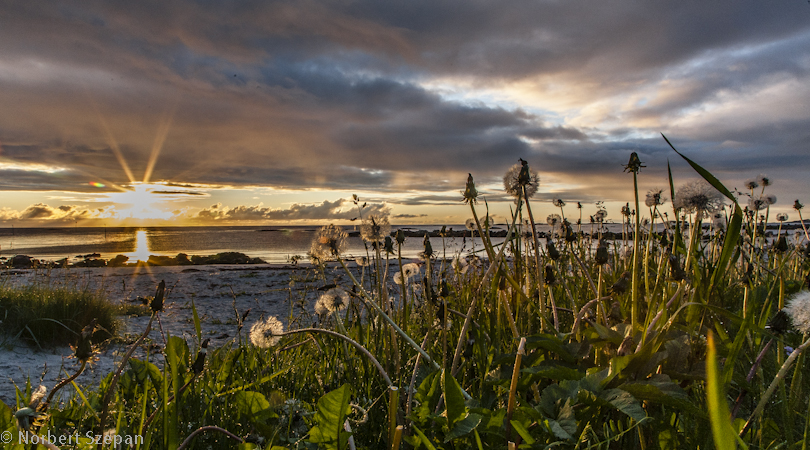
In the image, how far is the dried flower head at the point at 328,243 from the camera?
2.05 metres

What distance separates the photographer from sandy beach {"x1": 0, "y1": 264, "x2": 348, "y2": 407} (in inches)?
141

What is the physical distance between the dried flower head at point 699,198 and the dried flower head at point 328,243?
Result: 1506 millimetres

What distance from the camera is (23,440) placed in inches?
41.4

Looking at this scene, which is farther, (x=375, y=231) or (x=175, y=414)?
(x=375, y=231)

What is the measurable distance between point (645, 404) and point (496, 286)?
0.66 metres

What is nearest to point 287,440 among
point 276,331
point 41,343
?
point 276,331

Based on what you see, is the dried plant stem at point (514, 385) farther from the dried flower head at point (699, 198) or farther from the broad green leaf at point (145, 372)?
the broad green leaf at point (145, 372)

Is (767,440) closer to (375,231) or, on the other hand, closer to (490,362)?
(490,362)

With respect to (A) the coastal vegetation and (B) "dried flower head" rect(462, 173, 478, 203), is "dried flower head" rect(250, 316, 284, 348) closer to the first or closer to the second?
(A) the coastal vegetation

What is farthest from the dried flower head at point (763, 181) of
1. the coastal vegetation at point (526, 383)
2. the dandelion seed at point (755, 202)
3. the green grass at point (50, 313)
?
the green grass at point (50, 313)

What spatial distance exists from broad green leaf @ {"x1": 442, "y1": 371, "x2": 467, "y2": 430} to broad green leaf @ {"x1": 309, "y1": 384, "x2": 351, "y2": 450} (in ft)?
0.85

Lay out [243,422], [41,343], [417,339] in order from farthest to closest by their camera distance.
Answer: [41,343], [417,339], [243,422]

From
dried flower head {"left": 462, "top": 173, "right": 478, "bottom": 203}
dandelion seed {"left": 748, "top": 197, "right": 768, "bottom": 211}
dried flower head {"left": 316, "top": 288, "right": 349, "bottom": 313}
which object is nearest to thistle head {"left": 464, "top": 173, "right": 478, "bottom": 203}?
dried flower head {"left": 462, "top": 173, "right": 478, "bottom": 203}

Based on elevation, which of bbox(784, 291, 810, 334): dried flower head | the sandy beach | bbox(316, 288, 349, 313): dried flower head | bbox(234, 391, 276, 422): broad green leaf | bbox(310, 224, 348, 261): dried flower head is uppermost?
bbox(310, 224, 348, 261): dried flower head
